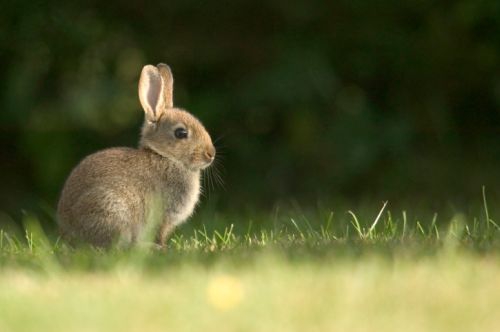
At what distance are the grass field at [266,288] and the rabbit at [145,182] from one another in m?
0.70

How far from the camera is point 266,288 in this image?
15.8ft

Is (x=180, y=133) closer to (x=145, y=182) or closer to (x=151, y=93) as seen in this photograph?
(x=151, y=93)

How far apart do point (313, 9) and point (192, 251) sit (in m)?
5.89

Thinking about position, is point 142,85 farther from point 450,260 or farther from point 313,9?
point 313,9

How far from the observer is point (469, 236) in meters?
6.68

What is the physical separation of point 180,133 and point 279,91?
3.86 m

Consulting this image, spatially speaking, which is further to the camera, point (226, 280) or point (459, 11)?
point (459, 11)

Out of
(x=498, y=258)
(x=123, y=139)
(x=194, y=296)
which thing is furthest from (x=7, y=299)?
(x=123, y=139)

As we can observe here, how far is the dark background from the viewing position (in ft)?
38.2

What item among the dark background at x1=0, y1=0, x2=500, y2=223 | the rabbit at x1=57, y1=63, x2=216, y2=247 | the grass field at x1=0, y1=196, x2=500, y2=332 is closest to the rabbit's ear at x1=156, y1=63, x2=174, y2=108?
the rabbit at x1=57, y1=63, x2=216, y2=247

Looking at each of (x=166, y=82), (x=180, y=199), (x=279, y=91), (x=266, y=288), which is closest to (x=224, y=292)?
(x=266, y=288)

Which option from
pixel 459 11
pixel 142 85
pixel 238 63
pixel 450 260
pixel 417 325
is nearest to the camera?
pixel 417 325

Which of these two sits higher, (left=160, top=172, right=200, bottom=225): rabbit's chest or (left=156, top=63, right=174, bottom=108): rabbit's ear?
(left=156, top=63, right=174, bottom=108): rabbit's ear

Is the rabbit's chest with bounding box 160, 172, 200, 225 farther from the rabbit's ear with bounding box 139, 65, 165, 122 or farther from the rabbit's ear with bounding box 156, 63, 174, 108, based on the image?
the rabbit's ear with bounding box 156, 63, 174, 108
